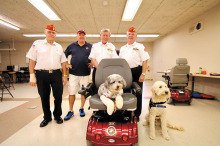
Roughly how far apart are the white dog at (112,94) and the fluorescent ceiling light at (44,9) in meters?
3.38

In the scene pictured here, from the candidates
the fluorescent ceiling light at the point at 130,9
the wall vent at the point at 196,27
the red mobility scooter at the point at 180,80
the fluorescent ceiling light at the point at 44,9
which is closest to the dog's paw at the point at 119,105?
the red mobility scooter at the point at 180,80

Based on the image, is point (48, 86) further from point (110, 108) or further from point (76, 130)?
point (110, 108)

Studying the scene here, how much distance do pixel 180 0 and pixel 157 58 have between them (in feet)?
16.7

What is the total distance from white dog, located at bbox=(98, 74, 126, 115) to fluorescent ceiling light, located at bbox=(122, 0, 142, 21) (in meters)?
2.80

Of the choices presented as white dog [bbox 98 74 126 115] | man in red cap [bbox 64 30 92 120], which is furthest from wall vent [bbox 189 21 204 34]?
white dog [bbox 98 74 126 115]

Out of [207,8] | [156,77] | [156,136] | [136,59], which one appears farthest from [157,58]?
[156,136]

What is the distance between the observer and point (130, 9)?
146 inches

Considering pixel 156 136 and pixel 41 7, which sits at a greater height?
pixel 41 7

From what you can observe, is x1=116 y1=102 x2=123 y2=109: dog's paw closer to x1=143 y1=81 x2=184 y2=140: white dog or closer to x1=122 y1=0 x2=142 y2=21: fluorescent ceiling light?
x1=143 y1=81 x2=184 y2=140: white dog

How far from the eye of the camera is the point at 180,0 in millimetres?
3211

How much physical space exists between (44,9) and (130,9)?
280 centimetres

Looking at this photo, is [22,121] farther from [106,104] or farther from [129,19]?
[129,19]

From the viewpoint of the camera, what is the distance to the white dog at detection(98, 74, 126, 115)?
130 centimetres

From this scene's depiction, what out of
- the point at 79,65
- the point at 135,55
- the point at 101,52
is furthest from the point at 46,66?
the point at 135,55
